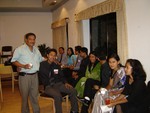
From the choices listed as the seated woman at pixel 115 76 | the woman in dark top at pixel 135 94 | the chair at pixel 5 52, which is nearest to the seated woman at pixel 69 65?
the seated woman at pixel 115 76

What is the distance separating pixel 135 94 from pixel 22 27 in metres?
7.82

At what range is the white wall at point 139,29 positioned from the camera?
3162mm

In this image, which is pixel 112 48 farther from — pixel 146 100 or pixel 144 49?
pixel 146 100

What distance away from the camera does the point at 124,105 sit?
95.6 inches

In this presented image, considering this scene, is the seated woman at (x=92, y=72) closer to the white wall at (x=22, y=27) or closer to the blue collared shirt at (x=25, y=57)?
the blue collared shirt at (x=25, y=57)

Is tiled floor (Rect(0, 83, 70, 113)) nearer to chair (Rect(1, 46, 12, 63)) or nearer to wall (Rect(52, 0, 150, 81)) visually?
wall (Rect(52, 0, 150, 81))

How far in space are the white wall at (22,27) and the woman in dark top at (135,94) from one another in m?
7.50

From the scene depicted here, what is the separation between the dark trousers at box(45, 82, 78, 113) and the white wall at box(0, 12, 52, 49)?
20.7 ft

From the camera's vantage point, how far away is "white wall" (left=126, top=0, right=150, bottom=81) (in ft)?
10.4

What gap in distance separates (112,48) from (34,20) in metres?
5.88

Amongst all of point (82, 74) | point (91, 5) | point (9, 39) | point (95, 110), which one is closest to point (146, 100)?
point (95, 110)

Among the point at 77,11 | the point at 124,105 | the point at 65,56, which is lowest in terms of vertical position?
the point at 124,105

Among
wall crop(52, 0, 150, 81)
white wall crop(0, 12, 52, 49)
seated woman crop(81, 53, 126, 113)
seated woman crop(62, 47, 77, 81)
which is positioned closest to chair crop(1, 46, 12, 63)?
white wall crop(0, 12, 52, 49)

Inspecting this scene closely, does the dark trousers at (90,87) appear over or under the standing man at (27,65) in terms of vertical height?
under
